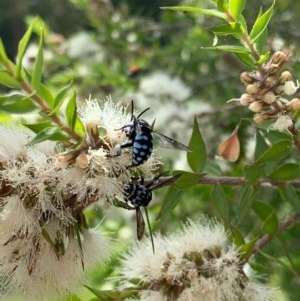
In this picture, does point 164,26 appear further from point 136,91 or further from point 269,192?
point 269,192

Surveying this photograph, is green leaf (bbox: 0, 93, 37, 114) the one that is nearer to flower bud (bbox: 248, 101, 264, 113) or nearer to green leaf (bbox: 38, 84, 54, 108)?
green leaf (bbox: 38, 84, 54, 108)

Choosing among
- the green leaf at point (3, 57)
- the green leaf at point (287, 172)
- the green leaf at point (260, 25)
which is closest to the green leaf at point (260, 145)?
the green leaf at point (287, 172)

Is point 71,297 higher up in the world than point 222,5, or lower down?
lower down

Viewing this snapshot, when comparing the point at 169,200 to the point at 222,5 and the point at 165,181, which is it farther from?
→ the point at 222,5

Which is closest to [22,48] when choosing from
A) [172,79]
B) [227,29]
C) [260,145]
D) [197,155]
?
[227,29]

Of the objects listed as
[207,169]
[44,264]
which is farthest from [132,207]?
[207,169]

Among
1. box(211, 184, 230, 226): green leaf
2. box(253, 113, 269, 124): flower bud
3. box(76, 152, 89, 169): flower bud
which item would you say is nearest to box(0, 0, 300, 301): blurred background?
box(211, 184, 230, 226): green leaf
